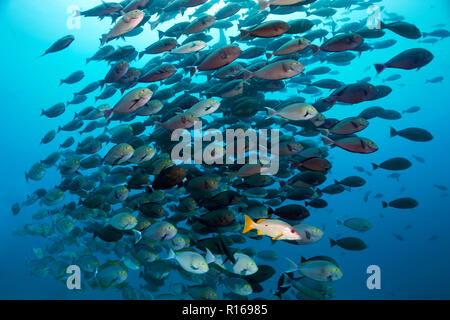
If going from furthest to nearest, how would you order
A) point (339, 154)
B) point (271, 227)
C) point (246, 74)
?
1. point (339, 154)
2. point (246, 74)
3. point (271, 227)

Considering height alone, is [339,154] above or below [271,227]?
above

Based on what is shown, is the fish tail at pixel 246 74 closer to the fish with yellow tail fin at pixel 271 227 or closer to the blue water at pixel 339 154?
the fish with yellow tail fin at pixel 271 227

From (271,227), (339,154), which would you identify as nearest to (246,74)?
(271,227)

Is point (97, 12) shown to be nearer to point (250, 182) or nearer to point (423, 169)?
point (250, 182)

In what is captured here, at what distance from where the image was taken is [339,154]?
41312 mm

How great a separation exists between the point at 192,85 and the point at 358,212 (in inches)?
1562

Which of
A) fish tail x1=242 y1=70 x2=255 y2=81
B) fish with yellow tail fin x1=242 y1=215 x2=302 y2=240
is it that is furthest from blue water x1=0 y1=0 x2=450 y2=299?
fish with yellow tail fin x1=242 y1=215 x2=302 y2=240

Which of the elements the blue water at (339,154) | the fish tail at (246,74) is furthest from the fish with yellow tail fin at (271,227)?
the blue water at (339,154)

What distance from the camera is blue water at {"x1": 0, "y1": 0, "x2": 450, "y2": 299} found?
2042 centimetres

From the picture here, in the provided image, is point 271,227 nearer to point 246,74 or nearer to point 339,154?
point 246,74

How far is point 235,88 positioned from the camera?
4.20 metres

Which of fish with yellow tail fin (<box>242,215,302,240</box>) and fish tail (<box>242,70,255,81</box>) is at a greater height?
fish tail (<box>242,70,255,81</box>)

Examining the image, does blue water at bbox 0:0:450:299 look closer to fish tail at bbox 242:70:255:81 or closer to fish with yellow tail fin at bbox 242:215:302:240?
fish tail at bbox 242:70:255:81
